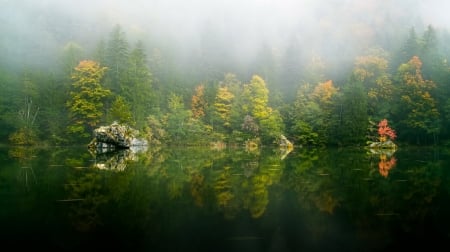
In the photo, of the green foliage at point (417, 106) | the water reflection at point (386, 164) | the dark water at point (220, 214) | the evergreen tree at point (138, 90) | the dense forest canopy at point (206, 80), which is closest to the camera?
the dark water at point (220, 214)

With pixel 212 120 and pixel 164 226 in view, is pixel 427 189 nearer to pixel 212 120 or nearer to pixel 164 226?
pixel 164 226

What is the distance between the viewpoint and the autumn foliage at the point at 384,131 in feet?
185

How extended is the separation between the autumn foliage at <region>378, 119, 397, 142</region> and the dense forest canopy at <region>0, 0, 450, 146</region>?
197 centimetres

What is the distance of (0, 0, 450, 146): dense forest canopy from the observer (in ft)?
172

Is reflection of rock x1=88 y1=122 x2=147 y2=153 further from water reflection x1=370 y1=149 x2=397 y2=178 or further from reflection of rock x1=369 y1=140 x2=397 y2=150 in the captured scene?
reflection of rock x1=369 y1=140 x2=397 y2=150

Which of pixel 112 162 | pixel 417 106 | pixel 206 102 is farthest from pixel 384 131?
pixel 112 162

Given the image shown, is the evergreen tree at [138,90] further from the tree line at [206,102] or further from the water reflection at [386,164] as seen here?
the water reflection at [386,164]

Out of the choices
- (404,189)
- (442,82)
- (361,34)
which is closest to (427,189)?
(404,189)

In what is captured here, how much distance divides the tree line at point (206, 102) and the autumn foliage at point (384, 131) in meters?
1.59

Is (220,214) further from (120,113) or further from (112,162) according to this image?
(120,113)

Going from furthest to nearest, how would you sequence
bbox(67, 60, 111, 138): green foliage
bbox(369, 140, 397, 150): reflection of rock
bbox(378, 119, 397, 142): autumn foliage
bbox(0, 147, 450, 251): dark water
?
bbox(378, 119, 397, 142): autumn foliage
bbox(369, 140, 397, 150): reflection of rock
bbox(67, 60, 111, 138): green foliage
bbox(0, 147, 450, 251): dark water

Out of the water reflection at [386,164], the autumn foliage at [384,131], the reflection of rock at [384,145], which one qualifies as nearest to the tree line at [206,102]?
the autumn foliage at [384,131]

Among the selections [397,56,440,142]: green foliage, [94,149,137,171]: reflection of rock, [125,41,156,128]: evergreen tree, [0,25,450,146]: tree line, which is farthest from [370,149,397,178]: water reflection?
[125,41,156,128]: evergreen tree

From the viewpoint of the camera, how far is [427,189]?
14148 mm
